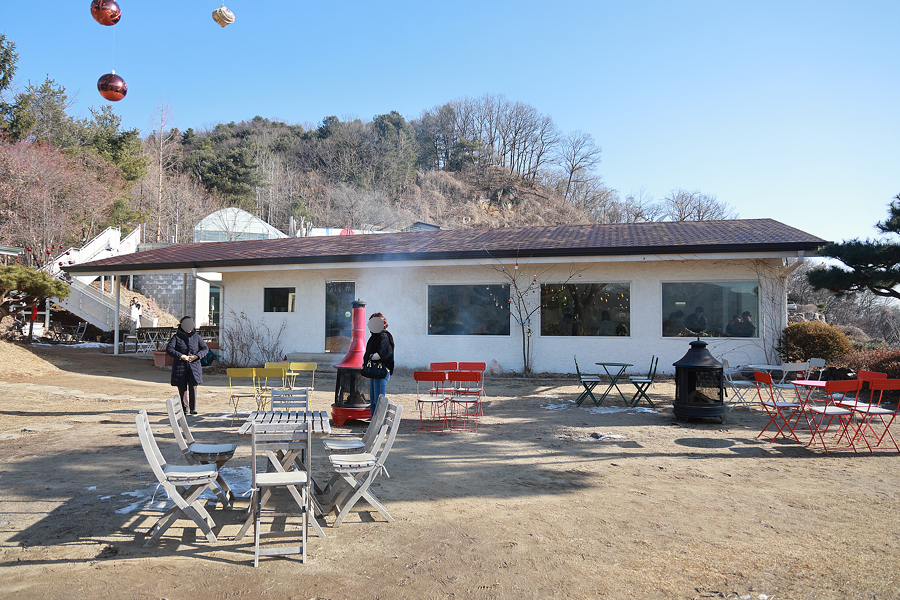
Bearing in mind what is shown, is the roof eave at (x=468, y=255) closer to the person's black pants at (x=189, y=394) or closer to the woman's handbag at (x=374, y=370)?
the person's black pants at (x=189, y=394)

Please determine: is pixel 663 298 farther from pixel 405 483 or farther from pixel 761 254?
pixel 405 483

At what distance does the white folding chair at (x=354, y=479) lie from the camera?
4293 millimetres

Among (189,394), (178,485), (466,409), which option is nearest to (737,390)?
(466,409)

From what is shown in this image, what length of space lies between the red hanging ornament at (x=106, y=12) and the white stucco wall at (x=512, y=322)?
7.61 metres

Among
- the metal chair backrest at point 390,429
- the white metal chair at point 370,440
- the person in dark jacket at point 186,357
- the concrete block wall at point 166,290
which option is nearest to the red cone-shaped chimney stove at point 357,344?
the person in dark jacket at point 186,357

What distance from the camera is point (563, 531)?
4.19m

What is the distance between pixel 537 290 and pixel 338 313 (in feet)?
17.6

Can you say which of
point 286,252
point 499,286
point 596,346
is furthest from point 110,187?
point 596,346

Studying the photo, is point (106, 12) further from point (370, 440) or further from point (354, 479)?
point (354, 479)

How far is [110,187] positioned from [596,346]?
29924 millimetres

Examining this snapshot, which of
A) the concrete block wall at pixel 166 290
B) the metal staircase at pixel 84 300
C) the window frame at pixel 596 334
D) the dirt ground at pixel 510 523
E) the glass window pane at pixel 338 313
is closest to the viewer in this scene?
the dirt ground at pixel 510 523

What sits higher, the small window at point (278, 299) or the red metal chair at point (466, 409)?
the small window at point (278, 299)

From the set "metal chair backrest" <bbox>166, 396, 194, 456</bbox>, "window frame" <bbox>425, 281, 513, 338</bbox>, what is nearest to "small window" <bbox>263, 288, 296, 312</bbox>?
"window frame" <bbox>425, 281, 513, 338</bbox>

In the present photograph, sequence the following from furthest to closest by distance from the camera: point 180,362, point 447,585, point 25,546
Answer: point 180,362, point 25,546, point 447,585
